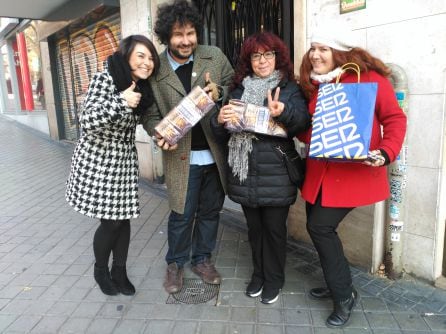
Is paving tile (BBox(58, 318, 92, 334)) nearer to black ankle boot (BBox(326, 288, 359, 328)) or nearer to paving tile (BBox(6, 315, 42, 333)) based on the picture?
paving tile (BBox(6, 315, 42, 333))

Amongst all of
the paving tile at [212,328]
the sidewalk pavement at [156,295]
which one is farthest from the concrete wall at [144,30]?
the paving tile at [212,328]

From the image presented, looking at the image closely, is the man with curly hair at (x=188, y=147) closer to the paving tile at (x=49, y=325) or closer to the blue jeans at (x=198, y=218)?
the blue jeans at (x=198, y=218)

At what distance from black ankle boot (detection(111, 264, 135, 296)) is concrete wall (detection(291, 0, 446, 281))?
2.00 meters

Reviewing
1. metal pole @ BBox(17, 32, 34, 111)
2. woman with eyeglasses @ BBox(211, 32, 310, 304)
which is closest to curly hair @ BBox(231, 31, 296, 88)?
woman with eyeglasses @ BBox(211, 32, 310, 304)

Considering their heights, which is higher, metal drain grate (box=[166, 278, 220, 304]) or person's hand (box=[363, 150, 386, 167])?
person's hand (box=[363, 150, 386, 167])

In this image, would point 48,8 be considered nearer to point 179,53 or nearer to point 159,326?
point 179,53

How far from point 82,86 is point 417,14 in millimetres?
8555

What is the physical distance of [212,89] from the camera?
8.50 feet

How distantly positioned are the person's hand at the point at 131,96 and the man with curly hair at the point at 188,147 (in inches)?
9.9

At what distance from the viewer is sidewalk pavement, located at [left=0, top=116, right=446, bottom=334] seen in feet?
8.45

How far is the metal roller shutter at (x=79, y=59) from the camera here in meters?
7.72

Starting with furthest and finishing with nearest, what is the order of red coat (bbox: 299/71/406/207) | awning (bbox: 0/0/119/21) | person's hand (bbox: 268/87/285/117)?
awning (bbox: 0/0/119/21) → person's hand (bbox: 268/87/285/117) → red coat (bbox: 299/71/406/207)

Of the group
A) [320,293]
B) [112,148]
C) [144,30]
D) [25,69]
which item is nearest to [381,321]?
[320,293]

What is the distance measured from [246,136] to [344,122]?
683 mm
